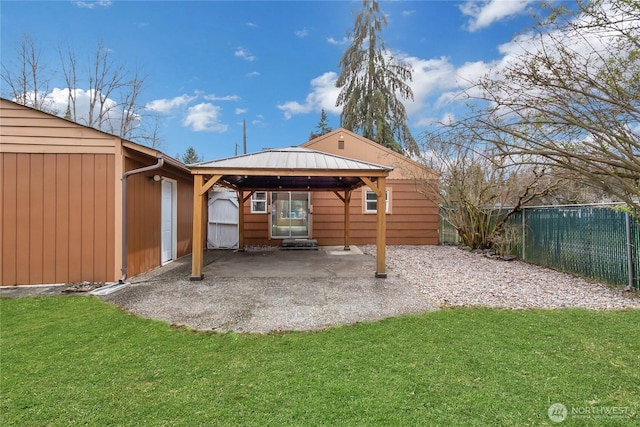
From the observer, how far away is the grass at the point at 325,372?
2127mm

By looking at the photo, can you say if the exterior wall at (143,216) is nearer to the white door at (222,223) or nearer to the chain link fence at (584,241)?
the white door at (222,223)

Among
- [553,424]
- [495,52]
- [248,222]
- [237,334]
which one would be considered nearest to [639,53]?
[495,52]

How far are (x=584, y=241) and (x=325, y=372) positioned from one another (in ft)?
21.9

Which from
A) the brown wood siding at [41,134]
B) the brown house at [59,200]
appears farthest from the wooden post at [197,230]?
the brown wood siding at [41,134]

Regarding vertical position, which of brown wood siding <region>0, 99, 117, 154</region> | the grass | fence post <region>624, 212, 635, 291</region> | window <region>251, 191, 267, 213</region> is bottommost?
the grass

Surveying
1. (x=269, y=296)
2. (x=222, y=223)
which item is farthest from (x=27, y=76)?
(x=269, y=296)

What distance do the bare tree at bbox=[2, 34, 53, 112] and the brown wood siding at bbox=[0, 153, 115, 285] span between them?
10.1 m

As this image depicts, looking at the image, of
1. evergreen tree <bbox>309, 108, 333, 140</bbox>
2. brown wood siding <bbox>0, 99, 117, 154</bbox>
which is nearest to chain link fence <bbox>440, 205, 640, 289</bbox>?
brown wood siding <bbox>0, 99, 117, 154</bbox>

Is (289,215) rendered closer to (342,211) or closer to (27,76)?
(342,211)

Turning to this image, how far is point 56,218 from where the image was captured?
18.2 ft

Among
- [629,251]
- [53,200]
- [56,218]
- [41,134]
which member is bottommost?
[629,251]

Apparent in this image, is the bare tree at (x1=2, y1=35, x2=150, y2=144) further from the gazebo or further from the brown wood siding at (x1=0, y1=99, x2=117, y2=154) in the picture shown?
the gazebo

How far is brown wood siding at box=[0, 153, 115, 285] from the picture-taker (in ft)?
18.0

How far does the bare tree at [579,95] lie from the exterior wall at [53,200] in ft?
20.1
